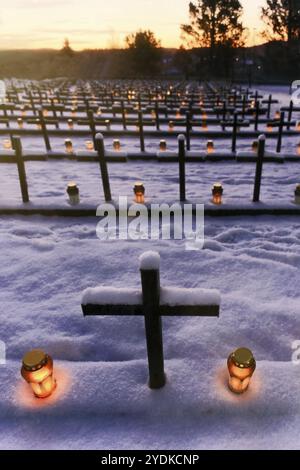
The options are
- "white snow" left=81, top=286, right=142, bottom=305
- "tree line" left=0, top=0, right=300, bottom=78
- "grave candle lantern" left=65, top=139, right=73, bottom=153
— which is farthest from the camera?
"tree line" left=0, top=0, right=300, bottom=78

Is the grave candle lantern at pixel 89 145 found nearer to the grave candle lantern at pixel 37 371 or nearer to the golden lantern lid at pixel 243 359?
the grave candle lantern at pixel 37 371

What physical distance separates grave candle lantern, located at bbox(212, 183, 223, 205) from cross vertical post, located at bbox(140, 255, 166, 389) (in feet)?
12.9

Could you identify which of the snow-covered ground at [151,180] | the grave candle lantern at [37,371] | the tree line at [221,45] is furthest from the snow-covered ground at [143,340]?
the tree line at [221,45]

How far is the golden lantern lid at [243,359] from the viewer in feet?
7.67

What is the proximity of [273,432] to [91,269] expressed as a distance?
2.74 m

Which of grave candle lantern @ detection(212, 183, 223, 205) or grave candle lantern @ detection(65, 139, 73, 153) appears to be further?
grave candle lantern @ detection(65, 139, 73, 153)

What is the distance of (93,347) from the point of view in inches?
120

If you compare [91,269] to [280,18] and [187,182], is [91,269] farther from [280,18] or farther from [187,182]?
[280,18]

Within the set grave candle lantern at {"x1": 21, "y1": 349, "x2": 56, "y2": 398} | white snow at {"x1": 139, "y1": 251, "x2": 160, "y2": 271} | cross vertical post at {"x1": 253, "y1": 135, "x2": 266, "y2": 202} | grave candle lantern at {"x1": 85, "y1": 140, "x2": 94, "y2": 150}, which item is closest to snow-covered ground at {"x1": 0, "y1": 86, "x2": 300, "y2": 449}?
grave candle lantern at {"x1": 21, "y1": 349, "x2": 56, "y2": 398}

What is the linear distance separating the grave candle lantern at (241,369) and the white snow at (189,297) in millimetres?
584

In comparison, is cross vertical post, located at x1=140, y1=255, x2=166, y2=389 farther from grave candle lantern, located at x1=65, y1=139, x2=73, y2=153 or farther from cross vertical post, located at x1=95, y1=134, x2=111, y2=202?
grave candle lantern, located at x1=65, y1=139, x2=73, y2=153

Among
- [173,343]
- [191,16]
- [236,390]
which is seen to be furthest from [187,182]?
[191,16]

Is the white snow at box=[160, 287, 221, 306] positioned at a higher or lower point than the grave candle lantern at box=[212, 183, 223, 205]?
higher

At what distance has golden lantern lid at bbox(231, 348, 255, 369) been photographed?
234 cm
